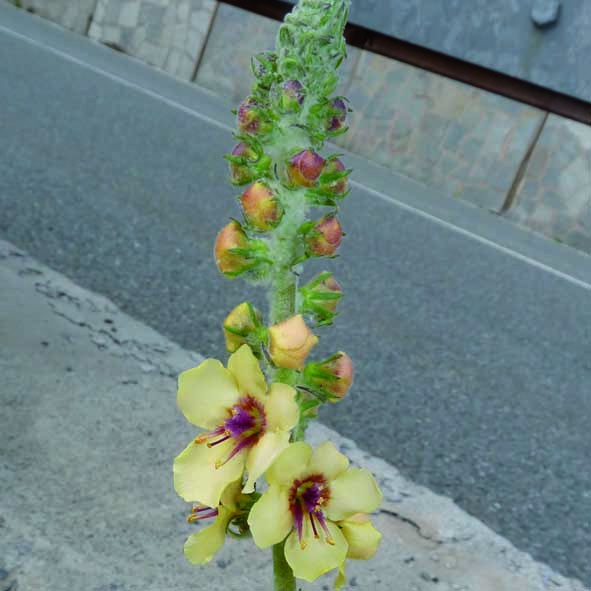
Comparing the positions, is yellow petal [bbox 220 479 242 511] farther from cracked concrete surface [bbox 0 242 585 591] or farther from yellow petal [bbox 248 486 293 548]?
cracked concrete surface [bbox 0 242 585 591]

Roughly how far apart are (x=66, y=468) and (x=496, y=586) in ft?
3.58

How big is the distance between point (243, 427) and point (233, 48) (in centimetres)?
1133

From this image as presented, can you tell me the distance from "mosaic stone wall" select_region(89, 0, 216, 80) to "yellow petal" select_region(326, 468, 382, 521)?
38.2 feet

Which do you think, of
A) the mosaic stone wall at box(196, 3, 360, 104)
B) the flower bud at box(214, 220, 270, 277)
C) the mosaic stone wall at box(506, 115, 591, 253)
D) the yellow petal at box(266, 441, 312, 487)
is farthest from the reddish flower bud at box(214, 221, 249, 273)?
the mosaic stone wall at box(196, 3, 360, 104)

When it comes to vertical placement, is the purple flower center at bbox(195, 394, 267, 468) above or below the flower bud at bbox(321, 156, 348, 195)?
below

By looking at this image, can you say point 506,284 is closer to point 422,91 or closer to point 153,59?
point 422,91

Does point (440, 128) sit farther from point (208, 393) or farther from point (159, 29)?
point (208, 393)

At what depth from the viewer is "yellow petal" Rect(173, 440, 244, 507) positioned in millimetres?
990

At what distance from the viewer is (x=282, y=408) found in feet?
3.22

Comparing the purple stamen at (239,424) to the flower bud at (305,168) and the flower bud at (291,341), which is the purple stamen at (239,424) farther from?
the flower bud at (305,168)

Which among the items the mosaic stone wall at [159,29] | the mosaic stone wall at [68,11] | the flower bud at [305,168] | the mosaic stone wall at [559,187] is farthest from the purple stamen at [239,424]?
the mosaic stone wall at [68,11]

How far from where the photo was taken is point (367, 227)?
7133 mm

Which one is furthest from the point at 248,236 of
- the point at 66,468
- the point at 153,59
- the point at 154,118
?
the point at 153,59

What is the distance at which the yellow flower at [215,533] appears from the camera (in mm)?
1038
